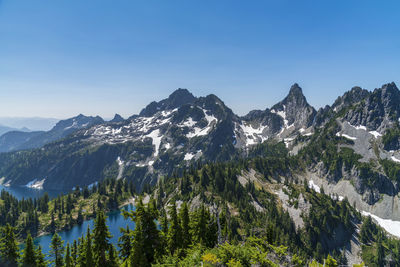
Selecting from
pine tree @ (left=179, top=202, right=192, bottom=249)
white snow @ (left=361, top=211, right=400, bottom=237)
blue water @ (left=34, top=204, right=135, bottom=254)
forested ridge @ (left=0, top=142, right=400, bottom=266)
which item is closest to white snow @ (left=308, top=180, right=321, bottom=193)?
forested ridge @ (left=0, top=142, right=400, bottom=266)

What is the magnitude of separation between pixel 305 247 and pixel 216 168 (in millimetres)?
73367

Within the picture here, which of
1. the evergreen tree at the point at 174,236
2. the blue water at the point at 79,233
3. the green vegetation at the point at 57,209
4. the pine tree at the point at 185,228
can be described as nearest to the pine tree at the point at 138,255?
the evergreen tree at the point at 174,236

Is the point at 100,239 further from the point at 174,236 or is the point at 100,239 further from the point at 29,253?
the point at 174,236

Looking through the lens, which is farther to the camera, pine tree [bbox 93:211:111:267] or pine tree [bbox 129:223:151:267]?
pine tree [bbox 93:211:111:267]

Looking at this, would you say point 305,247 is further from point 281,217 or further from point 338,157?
point 338,157

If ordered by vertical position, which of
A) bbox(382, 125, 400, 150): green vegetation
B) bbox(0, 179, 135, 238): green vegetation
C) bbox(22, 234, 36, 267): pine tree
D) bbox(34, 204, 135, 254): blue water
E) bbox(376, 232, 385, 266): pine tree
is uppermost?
bbox(382, 125, 400, 150): green vegetation

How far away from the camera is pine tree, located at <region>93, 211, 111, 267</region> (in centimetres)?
3534

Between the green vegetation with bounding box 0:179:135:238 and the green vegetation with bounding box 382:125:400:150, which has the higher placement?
the green vegetation with bounding box 382:125:400:150

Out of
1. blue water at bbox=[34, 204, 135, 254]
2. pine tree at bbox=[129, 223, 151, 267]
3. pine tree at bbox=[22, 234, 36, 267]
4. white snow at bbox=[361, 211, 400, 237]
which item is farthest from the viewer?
white snow at bbox=[361, 211, 400, 237]

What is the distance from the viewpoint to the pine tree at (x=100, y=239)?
116 feet

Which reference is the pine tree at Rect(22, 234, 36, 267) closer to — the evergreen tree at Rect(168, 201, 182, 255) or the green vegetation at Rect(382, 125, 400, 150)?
the evergreen tree at Rect(168, 201, 182, 255)

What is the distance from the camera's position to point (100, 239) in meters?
35.7

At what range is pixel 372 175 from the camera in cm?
16975

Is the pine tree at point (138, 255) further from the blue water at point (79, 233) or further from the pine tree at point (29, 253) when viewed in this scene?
the blue water at point (79, 233)
